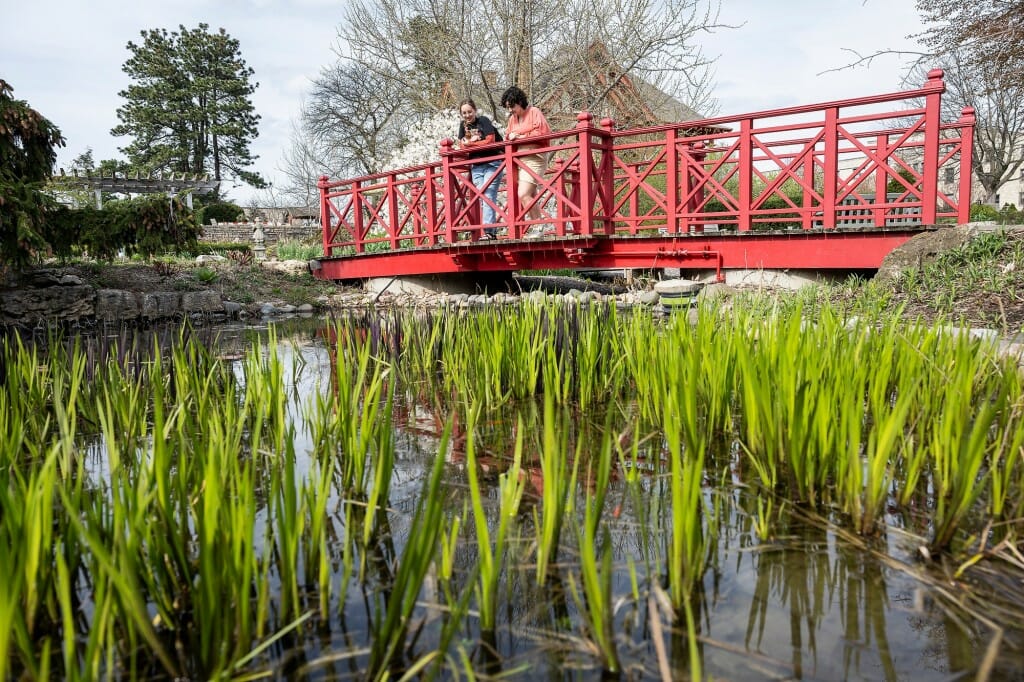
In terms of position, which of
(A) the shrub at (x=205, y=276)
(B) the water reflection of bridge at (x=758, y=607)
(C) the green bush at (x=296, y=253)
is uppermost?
(C) the green bush at (x=296, y=253)

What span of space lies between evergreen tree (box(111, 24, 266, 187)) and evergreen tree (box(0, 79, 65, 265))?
29.3 metres

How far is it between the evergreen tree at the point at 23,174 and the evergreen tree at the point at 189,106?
1154 inches

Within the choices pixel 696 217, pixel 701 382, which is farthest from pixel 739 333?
pixel 696 217

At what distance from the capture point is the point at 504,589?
1.38 meters

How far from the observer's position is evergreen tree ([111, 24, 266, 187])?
3456 centimetres

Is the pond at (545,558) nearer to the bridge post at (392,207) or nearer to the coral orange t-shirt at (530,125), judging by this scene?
the coral orange t-shirt at (530,125)

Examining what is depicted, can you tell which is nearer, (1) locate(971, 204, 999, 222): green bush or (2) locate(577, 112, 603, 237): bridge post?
(2) locate(577, 112, 603, 237): bridge post

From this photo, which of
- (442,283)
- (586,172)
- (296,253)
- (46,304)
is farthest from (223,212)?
(586,172)

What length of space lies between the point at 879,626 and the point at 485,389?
1690mm

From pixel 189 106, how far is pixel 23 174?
31642 mm

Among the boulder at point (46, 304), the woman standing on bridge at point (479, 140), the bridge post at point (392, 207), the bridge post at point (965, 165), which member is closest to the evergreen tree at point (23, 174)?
the boulder at point (46, 304)

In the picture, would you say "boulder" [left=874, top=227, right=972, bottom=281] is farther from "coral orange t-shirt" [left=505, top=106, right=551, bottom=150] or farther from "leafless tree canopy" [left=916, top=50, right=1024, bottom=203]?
"leafless tree canopy" [left=916, top=50, right=1024, bottom=203]

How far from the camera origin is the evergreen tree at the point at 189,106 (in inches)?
1361

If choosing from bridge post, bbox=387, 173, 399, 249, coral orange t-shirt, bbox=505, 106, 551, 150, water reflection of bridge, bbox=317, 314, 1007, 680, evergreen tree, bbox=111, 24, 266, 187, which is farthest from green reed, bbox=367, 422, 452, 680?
evergreen tree, bbox=111, 24, 266, 187
